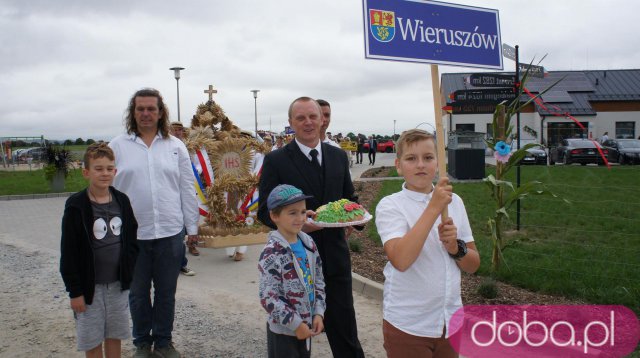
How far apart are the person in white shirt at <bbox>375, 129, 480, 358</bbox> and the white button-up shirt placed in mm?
2284

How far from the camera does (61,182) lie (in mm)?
A: 20094

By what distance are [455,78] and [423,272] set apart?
182 ft

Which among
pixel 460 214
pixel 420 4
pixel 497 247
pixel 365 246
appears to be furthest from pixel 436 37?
pixel 365 246

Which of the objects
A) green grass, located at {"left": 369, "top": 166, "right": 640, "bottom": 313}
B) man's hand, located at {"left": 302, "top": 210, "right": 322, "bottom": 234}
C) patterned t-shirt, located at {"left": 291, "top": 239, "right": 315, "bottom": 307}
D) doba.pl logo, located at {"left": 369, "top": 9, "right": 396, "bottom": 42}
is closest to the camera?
doba.pl logo, located at {"left": 369, "top": 9, "right": 396, "bottom": 42}

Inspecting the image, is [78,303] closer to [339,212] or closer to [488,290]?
[339,212]

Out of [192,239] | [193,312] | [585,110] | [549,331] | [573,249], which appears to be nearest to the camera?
[549,331]

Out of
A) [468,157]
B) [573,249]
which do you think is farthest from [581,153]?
[573,249]

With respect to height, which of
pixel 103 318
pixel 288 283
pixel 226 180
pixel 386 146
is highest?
pixel 386 146

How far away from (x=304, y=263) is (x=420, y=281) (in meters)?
0.80

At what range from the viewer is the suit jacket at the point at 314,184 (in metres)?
3.46

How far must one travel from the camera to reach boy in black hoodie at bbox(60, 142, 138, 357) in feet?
11.2

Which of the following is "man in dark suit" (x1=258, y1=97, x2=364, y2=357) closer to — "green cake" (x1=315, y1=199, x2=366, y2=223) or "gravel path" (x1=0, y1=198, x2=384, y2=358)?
"green cake" (x1=315, y1=199, x2=366, y2=223)

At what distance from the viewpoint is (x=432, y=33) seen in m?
2.90

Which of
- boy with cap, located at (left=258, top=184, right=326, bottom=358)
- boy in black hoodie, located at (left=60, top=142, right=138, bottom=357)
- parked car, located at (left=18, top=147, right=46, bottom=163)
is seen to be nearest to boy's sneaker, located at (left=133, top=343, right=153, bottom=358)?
boy in black hoodie, located at (left=60, top=142, right=138, bottom=357)
